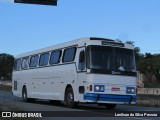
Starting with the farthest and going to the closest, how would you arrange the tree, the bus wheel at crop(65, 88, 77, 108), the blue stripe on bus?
the tree
the bus wheel at crop(65, 88, 77, 108)
the blue stripe on bus

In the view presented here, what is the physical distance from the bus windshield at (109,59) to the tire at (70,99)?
8.10 ft

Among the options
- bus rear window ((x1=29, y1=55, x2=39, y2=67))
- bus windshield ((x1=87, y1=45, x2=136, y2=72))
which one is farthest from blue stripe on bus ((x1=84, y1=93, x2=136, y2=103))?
bus rear window ((x1=29, y1=55, x2=39, y2=67))

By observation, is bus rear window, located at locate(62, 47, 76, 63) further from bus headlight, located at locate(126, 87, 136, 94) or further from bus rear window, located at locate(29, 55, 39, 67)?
bus rear window, located at locate(29, 55, 39, 67)

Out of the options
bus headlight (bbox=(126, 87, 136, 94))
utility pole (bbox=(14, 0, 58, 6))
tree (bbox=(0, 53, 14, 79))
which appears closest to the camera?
utility pole (bbox=(14, 0, 58, 6))

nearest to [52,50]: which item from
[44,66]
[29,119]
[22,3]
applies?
[44,66]

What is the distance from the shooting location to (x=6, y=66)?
15712cm

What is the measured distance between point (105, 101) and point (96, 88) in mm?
745

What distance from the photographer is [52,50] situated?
2662 centimetres

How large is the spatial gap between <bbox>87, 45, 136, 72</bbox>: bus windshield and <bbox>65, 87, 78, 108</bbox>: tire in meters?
2.47

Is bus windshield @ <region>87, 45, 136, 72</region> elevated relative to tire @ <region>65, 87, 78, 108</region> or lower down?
elevated

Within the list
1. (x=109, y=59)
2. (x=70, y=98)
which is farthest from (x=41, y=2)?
(x=70, y=98)

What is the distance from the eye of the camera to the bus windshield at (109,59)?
21297 mm

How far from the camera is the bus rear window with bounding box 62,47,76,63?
915 inches

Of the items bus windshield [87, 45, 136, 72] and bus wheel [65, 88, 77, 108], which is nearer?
bus windshield [87, 45, 136, 72]
